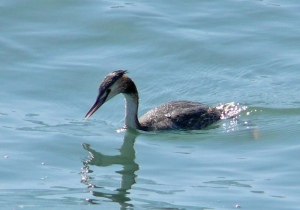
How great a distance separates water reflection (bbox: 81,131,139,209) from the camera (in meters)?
10.9

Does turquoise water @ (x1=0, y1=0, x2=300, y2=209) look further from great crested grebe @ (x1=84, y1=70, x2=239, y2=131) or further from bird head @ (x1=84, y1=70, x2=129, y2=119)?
bird head @ (x1=84, y1=70, x2=129, y2=119)

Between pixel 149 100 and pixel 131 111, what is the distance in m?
1.45

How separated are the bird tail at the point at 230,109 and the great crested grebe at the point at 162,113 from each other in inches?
1.4

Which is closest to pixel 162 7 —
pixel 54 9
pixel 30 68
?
pixel 54 9

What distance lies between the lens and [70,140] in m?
13.2

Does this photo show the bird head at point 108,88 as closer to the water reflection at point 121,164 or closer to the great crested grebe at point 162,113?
the great crested grebe at point 162,113

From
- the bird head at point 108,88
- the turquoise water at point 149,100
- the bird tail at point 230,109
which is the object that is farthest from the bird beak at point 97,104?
the bird tail at point 230,109

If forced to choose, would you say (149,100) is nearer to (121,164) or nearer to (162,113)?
(162,113)

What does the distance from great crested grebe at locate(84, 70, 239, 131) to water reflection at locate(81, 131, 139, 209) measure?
0.39 metres

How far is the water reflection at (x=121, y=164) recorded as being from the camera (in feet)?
35.7

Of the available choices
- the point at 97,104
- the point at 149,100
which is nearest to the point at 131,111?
the point at 97,104

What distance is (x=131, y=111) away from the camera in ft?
46.6

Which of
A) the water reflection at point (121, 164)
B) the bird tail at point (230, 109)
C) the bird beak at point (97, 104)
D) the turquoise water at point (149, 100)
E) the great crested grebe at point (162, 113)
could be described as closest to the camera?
the water reflection at point (121, 164)

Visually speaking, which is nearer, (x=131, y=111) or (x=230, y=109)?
(x=131, y=111)
